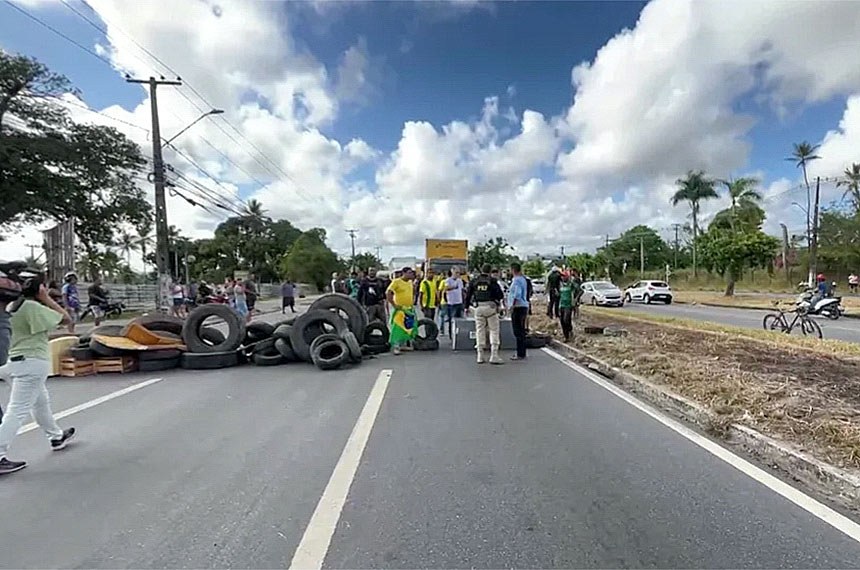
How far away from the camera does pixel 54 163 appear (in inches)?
1213

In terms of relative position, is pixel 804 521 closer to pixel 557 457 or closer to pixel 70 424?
pixel 557 457

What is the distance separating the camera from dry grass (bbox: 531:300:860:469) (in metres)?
5.42

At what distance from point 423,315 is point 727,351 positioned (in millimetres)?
7757

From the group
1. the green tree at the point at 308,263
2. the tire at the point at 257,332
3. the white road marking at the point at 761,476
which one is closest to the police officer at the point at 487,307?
the white road marking at the point at 761,476

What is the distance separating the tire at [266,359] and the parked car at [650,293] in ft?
100

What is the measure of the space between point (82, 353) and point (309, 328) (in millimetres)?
3914

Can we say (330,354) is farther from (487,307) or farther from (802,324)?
(802,324)

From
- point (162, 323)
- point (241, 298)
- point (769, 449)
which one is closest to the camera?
point (769, 449)

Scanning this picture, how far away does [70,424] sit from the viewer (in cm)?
675

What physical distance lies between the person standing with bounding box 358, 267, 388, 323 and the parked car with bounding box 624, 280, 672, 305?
86.2ft

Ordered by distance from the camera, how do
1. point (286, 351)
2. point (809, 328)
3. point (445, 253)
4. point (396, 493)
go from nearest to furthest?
point (396, 493), point (286, 351), point (809, 328), point (445, 253)

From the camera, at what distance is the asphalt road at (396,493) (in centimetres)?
349

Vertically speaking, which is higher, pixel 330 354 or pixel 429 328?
pixel 429 328

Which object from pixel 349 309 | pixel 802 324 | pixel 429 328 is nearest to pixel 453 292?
pixel 429 328
